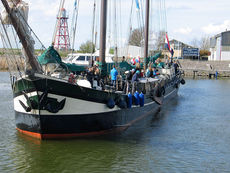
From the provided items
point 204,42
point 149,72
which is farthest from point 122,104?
point 204,42

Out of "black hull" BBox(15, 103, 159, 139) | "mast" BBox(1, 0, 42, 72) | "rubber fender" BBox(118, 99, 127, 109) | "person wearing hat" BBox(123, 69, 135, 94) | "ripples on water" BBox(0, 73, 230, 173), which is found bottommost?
"ripples on water" BBox(0, 73, 230, 173)

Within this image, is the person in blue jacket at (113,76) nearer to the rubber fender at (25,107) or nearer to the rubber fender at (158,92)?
the rubber fender at (25,107)

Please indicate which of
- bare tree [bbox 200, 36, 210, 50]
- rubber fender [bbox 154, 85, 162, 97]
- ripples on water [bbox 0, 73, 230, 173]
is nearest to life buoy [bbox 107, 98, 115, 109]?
ripples on water [bbox 0, 73, 230, 173]

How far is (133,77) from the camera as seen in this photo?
15.8m

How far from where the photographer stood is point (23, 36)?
10.4 meters

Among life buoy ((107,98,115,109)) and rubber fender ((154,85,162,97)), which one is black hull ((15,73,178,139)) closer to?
life buoy ((107,98,115,109))

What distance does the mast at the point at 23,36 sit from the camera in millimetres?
Result: 9828

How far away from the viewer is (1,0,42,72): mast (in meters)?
9.83

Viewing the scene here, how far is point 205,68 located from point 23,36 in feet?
184

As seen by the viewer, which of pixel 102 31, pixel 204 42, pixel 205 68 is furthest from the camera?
pixel 204 42

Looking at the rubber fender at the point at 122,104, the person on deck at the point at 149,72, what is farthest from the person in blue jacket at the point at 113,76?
the person on deck at the point at 149,72

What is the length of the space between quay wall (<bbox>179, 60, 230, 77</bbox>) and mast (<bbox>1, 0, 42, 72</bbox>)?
2049 inches

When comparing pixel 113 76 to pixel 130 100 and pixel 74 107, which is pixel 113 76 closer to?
pixel 130 100

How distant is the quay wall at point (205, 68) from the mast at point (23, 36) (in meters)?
52.0
